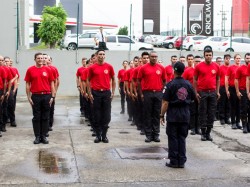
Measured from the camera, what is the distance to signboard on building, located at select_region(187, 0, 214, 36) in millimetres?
25266

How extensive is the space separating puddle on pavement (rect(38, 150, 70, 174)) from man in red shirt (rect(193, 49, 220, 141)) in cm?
354

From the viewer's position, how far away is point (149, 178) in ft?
24.9

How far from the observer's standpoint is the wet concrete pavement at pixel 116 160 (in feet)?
24.5

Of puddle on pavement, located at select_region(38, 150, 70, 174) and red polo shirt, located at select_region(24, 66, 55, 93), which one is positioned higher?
red polo shirt, located at select_region(24, 66, 55, 93)

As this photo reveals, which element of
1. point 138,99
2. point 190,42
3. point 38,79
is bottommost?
point 138,99

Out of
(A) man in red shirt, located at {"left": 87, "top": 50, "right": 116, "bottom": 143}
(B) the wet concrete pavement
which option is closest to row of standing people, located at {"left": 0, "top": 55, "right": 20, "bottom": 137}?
(B) the wet concrete pavement

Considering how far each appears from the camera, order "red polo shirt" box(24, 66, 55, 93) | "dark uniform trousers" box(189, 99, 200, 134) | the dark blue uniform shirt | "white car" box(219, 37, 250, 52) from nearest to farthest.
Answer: the dark blue uniform shirt
"red polo shirt" box(24, 66, 55, 93)
"dark uniform trousers" box(189, 99, 200, 134)
"white car" box(219, 37, 250, 52)

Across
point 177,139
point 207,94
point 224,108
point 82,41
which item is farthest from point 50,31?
point 177,139

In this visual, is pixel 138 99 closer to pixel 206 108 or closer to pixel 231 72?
pixel 206 108

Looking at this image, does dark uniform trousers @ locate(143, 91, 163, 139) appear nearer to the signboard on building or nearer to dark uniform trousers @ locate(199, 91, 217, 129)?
dark uniform trousers @ locate(199, 91, 217, 129)

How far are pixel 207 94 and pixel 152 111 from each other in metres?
1.26

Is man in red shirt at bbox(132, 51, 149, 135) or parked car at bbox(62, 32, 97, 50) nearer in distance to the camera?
man in red shirt at bbox(132, 51, 149, 135)

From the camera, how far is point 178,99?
8344mm

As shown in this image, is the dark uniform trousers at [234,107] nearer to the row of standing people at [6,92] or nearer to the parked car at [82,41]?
the row of standing people at [6,92]
